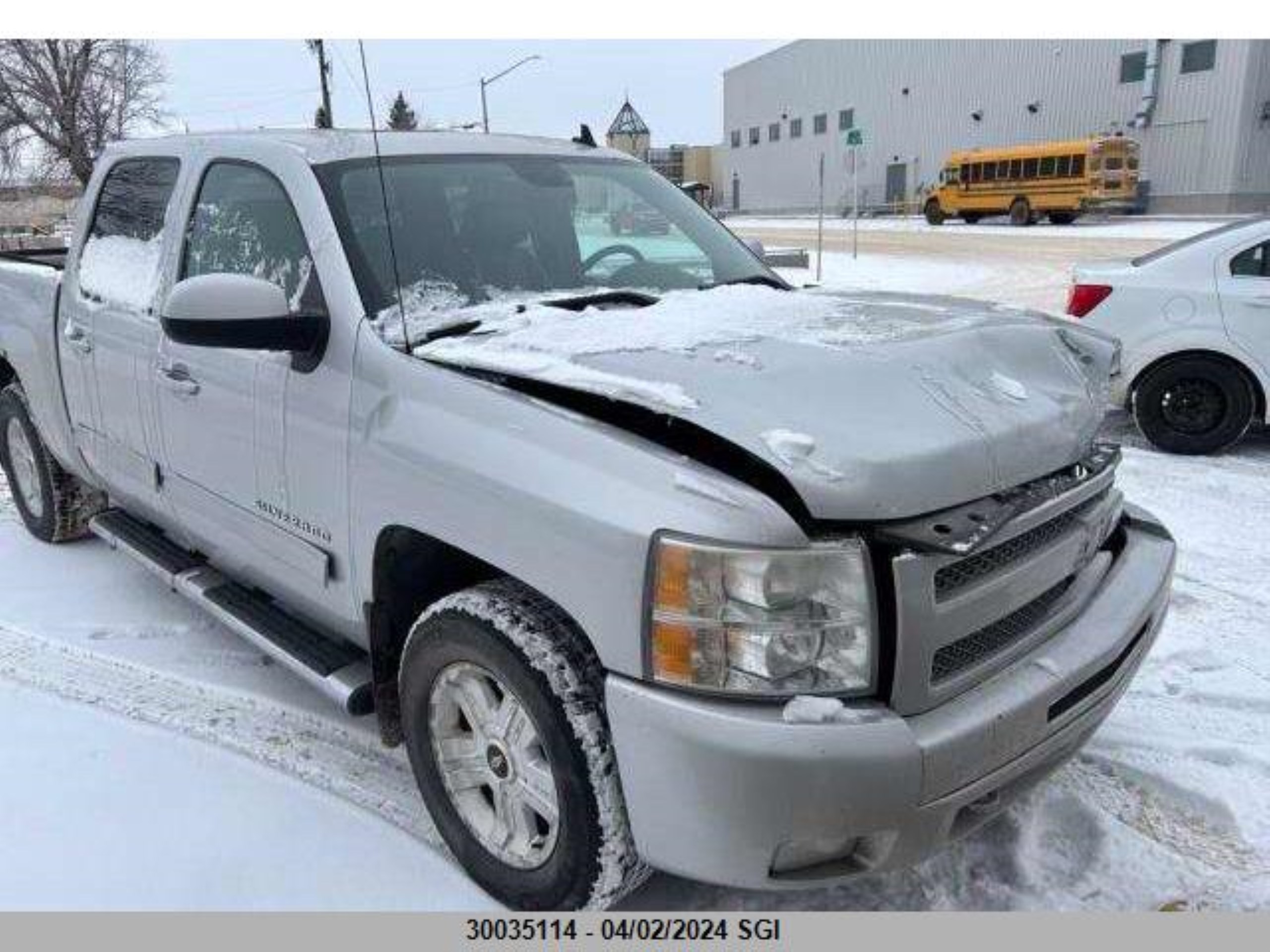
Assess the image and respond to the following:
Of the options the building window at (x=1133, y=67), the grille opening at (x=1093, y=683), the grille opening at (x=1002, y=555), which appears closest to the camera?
the grille opening at (x=1002, y=555)

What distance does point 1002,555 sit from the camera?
221 centimetres

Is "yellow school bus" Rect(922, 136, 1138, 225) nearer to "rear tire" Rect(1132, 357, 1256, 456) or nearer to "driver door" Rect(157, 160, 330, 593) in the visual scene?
"rear tire" Rect(1132, 357, 1256, 456)

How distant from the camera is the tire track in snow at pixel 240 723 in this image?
119 inches

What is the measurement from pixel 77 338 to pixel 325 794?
7.36 feet

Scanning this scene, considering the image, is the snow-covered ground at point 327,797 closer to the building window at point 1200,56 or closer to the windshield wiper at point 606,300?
the windshield wiper at point 606,300

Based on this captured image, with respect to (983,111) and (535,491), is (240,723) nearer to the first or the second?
(535,491)

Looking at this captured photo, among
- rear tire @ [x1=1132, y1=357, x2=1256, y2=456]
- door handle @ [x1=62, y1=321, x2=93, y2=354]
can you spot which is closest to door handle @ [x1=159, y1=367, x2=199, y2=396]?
door handle @ [x1=62, y1=321, x2=93, y2=354]

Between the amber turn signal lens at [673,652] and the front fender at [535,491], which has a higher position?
the front fender at [535,491]

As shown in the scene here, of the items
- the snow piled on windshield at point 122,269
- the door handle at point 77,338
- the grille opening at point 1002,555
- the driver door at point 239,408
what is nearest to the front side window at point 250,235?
the driver door at point 239,408

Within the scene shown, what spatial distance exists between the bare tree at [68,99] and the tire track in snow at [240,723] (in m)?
30.7

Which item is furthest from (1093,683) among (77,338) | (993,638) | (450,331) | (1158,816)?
(77,338)

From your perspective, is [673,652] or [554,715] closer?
[673,652]

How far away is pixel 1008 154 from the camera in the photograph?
36.0 m

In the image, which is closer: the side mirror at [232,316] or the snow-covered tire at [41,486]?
the side mirror at [232,316]
